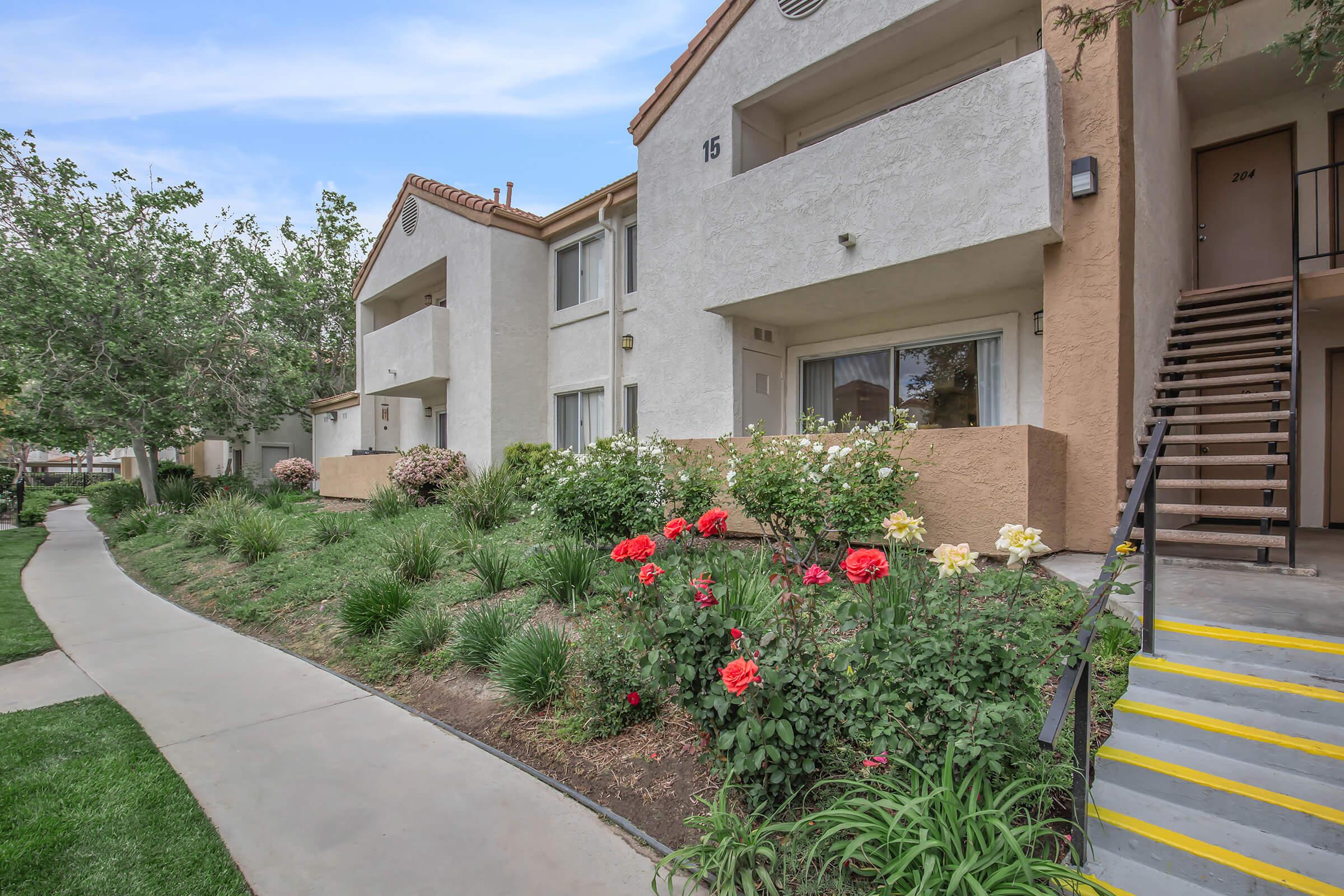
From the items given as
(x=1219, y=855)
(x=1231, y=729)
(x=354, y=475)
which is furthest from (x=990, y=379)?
(x=354, y=475)

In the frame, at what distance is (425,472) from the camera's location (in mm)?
13047

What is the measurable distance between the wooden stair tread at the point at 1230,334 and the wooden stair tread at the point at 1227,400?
81 cm

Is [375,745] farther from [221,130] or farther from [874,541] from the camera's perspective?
[221,130]

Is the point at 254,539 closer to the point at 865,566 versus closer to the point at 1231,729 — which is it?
the point at 865,566

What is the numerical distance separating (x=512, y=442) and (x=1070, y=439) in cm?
1022

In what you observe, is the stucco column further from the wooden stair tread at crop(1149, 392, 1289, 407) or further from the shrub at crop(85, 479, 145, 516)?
the shrub at crop(85, 479, 145, 516)

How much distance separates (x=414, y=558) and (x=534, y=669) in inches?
146

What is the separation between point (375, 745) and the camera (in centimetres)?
420

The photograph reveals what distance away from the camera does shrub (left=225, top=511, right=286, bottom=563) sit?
9859 mm

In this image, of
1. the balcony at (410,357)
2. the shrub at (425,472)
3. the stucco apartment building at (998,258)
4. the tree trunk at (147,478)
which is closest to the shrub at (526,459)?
the shrub at (425,472)

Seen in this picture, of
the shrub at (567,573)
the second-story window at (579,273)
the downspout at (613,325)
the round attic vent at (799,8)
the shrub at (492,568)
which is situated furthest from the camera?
the second-story window at (579,273)

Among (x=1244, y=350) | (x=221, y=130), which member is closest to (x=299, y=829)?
(x=1244, y=350)

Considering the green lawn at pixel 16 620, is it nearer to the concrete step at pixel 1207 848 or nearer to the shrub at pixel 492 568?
the shrub at pixel 492 568

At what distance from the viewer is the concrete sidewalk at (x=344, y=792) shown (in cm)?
289
